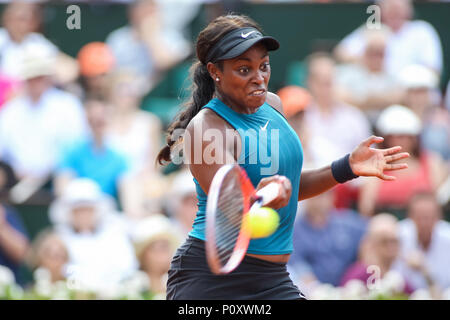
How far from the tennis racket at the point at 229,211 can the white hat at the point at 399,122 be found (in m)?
3.46

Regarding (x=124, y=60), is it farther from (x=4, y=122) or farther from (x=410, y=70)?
(x=410, y=70)

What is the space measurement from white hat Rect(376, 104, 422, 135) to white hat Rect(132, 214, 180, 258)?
6.16ft

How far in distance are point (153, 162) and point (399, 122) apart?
6.77 ft

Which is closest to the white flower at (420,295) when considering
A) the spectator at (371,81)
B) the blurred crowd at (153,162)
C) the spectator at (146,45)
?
the blurred crowd at (153,162)

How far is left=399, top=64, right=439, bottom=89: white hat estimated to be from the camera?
6555 mm

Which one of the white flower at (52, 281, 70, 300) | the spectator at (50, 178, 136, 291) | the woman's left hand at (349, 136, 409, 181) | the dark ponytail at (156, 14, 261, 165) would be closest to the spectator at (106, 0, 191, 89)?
the spectator at (50, 178, 136, 291)

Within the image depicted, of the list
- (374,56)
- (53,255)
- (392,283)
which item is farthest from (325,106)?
(53,255)

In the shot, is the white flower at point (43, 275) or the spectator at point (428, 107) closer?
→ the white flower at point (43, 275)

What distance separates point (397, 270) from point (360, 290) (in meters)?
0.45

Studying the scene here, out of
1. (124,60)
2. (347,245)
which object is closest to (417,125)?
(347,245)

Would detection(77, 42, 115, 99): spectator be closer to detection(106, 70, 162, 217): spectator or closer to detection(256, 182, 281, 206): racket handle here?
detection(106, 70, 162, 217): spectator

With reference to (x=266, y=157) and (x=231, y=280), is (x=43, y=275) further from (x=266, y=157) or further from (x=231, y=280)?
(x=266, y=157)

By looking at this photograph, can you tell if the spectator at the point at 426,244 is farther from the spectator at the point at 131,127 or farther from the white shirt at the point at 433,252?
the spectator at the point at 131,127

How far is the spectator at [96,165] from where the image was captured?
255 inches
